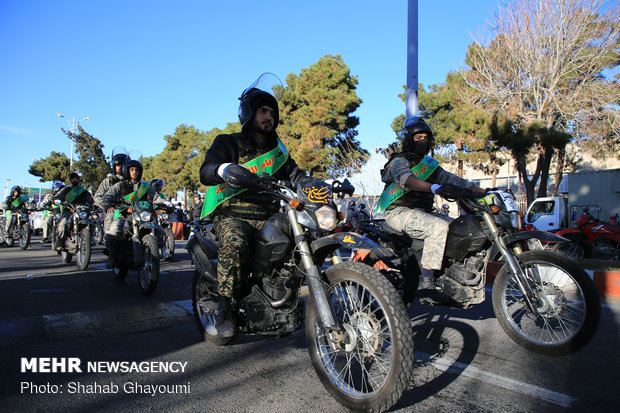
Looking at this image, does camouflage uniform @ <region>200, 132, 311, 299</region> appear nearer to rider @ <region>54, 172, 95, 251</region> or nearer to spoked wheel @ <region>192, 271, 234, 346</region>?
spoked wheel @ <region>192, 271, 234, 346</region>

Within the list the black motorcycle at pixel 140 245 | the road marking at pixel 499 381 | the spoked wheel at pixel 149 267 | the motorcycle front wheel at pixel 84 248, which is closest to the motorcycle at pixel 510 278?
the road marking at pixel 499 381

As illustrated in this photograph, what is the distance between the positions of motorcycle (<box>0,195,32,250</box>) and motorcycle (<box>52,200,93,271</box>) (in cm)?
539

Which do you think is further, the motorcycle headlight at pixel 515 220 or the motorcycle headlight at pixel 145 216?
the motorcycle headlight at pixel 145 216

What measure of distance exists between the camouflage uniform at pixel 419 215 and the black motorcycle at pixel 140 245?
3.15m

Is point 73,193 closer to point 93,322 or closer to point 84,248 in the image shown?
point 84,248

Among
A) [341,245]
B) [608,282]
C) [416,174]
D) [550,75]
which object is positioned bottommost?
[608,282]

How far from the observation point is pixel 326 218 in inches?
101

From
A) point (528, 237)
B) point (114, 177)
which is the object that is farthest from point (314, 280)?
point (114, 177)

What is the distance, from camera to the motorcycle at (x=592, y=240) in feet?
32.5

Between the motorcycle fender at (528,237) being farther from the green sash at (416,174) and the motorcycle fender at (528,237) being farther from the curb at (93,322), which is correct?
the curb at (93,322)

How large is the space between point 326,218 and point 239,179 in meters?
0.62

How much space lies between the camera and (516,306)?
142 inches

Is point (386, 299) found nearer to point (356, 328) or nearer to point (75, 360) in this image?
point (356, 328)

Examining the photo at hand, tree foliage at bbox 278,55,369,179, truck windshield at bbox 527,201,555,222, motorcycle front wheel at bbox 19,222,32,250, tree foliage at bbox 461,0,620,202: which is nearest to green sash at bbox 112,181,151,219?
motorcycle front wheel at bbox 19,222,32,250
